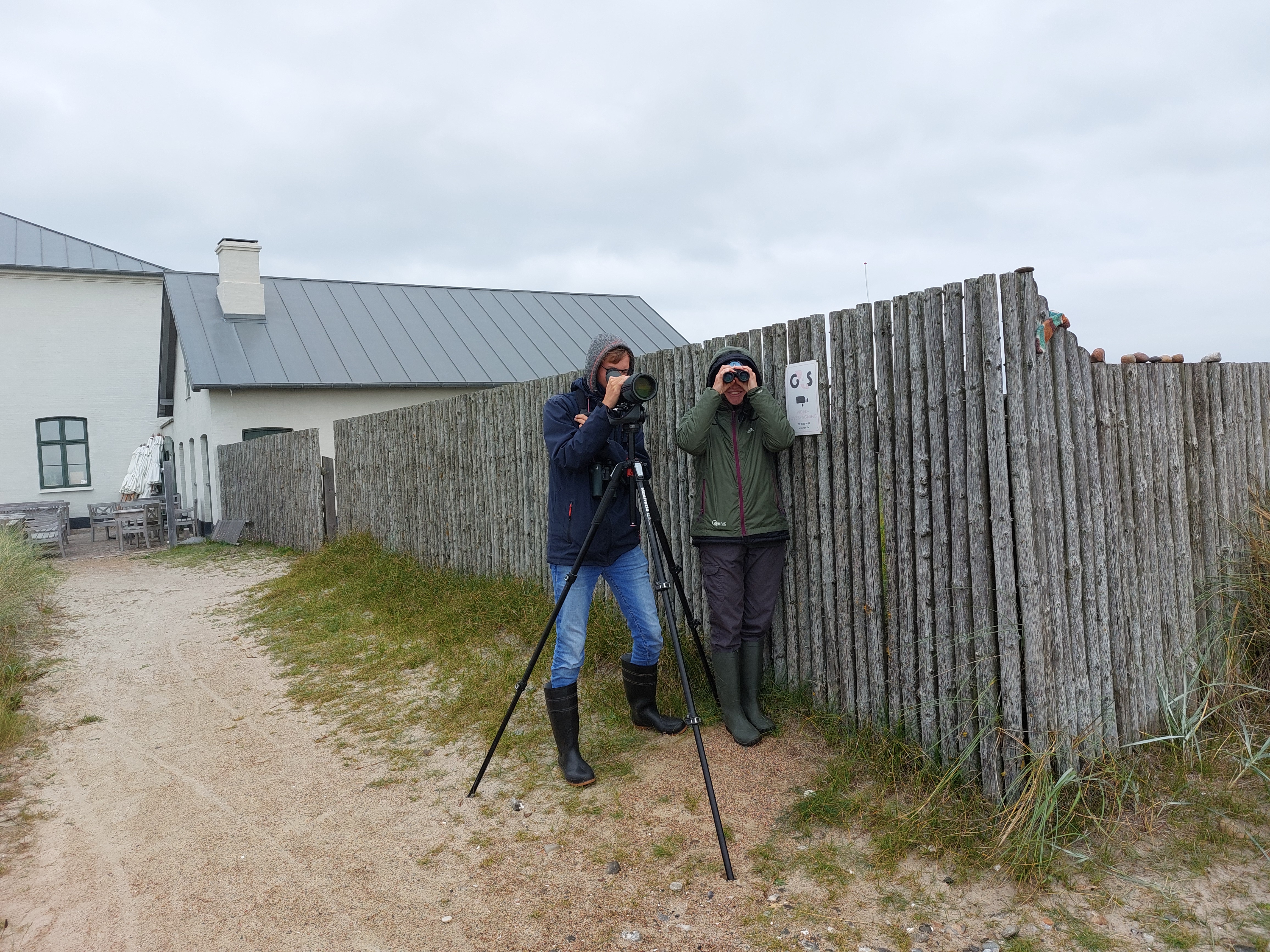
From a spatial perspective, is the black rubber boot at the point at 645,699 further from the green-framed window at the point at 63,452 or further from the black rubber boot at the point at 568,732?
the green-framed window at the point at 63,452

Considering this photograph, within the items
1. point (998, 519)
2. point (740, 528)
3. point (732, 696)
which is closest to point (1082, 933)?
point (998, 519)

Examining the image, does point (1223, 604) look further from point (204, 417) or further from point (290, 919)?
point (204, 417)

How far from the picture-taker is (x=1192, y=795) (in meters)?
3.33

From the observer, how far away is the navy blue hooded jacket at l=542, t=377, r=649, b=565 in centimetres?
420

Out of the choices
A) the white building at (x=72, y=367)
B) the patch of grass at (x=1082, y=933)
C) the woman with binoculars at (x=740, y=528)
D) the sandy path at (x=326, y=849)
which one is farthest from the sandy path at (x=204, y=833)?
the white building at (x=72, y=367)

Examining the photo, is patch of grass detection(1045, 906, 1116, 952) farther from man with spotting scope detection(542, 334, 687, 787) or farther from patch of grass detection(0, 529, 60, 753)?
patch of grass detection(0, 529, 60, 753)

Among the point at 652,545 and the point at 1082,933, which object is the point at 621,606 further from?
the point at 1082,933

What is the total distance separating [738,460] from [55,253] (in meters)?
26.1

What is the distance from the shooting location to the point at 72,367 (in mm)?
22812

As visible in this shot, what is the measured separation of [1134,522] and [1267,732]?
1028 mm

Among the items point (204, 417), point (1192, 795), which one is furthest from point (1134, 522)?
point (204, 417)

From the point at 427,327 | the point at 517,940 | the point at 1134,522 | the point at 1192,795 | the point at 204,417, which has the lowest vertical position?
the point at 517,940

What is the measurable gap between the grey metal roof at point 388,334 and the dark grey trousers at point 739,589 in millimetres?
15501

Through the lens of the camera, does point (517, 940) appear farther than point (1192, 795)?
No
